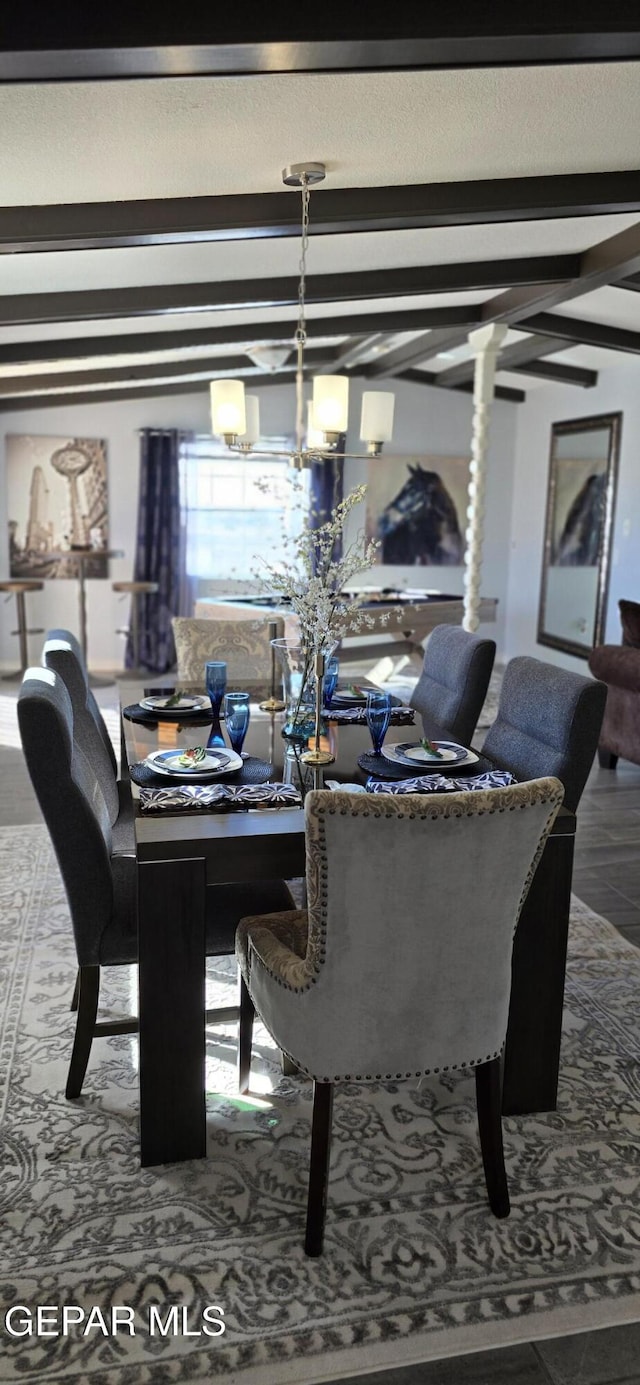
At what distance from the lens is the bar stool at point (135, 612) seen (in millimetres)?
7902

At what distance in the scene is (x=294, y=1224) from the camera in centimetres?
194

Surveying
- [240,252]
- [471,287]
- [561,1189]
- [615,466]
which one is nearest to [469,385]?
[615,466]

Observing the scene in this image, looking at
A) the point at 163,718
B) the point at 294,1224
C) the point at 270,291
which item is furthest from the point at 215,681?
the point at 270,291

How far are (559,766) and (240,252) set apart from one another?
2.74m

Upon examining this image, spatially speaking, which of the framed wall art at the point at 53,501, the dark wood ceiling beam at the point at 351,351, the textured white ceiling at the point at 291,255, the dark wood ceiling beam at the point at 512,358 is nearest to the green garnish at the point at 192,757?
the textured white ceiling at the point at 291,255

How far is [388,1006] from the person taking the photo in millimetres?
1773

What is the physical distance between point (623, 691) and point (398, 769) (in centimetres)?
297

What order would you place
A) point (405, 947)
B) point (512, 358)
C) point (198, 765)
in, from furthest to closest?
point (512, 358)
point (198, 765)
point (405, 947)

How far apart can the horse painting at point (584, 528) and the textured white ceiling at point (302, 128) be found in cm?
452


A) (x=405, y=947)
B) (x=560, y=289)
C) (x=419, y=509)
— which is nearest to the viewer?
(x=405, y=947)

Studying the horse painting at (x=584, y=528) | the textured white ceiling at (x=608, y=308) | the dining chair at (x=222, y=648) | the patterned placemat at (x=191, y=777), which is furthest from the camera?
the horse painting at (x=584, y=528)

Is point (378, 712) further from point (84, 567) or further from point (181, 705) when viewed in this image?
point (84, 567)

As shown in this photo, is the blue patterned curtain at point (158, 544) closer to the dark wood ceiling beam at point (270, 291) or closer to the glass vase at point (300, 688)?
the dark wood ceiling beam at point (270, 291)

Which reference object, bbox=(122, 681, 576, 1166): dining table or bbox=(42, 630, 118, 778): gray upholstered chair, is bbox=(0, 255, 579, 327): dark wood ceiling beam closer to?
bbox=(42, 630, 118, 778): gray upholstered chair
